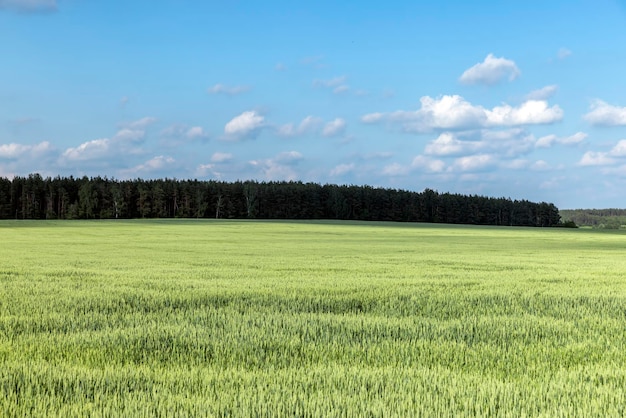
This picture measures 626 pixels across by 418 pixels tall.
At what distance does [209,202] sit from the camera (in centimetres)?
12194

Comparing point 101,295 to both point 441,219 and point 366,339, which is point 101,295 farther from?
point 441,219

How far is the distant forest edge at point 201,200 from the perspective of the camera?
12038 centimetres

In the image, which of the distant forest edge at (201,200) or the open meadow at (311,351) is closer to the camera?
the open meadow at (311,351)

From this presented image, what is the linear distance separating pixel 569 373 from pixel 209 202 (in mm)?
118539

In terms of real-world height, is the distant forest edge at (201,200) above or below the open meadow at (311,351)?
above

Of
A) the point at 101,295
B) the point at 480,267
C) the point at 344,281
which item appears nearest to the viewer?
the point at 101,295

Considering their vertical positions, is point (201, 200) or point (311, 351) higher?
point (201, 200)

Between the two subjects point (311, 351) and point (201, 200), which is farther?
point (201, 200)

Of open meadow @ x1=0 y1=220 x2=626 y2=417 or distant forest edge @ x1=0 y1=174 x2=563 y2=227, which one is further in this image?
distant forest edge @ x1=0 y1=174 x2=563 y2=227

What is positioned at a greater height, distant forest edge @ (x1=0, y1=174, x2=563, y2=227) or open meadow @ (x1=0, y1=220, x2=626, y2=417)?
distant forest edge @ (x1=0, y1=174, x2=563, y2=227)

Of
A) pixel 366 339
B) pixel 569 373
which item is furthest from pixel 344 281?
pixel 569 373

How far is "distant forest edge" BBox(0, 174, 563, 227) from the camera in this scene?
120375mm

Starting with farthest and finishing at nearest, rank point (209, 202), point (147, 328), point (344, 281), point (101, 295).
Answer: point (209, 202)
point (344, 281)
point (101, 295)
point (147, 328)

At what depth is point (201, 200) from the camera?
120812 millimetres
